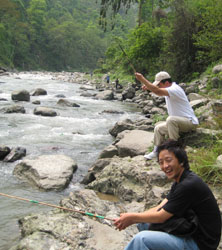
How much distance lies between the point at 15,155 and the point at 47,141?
1.71 metres

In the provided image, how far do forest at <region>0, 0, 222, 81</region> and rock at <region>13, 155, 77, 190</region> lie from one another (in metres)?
2.47

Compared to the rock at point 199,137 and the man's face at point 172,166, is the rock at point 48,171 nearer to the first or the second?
the rock at point 199,137

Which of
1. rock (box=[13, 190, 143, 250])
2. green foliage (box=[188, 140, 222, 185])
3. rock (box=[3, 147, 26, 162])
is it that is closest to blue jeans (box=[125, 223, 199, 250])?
rock (box=[13, 190, 143, 250])

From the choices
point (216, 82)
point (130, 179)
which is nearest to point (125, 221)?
point (130, 179)

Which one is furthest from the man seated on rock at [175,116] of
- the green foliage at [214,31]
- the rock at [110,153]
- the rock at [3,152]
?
the green foliage at [214,31]

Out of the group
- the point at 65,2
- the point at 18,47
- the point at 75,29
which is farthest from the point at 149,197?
the point at 65,2

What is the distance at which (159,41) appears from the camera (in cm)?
2127

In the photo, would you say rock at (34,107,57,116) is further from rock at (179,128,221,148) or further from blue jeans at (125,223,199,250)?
blue jeans at (125,223,199,250)

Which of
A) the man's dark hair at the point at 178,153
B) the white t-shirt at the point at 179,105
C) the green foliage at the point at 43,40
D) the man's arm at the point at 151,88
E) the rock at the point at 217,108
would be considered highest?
the man's arm at the point at 151,88

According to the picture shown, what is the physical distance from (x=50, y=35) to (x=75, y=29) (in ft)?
28.2

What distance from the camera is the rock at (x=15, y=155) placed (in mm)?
6517

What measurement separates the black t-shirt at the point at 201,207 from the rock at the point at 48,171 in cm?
354

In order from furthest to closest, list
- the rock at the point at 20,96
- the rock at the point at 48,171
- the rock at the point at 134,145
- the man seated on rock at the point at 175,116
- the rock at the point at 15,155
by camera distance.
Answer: the rock at the point at 20,96 < the rock at the point at 15,155 < the rock at the point at 134,145 < the rock at the point at 48,171 < the man seated on rock at the point at 175,116

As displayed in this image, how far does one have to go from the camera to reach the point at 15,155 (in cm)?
663
